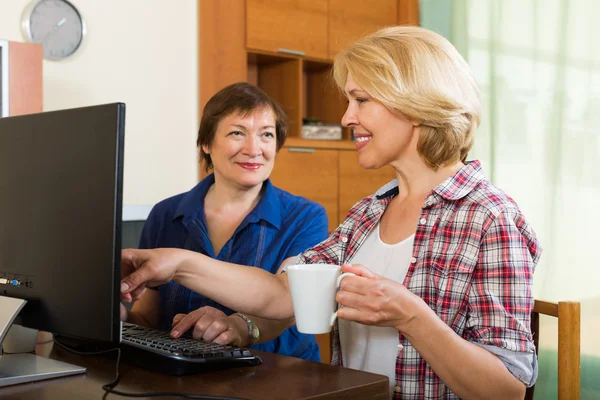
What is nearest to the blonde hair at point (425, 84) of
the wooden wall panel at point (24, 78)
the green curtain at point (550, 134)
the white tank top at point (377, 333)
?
the white tank top at point (377, 333)

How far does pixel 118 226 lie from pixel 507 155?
296 cm

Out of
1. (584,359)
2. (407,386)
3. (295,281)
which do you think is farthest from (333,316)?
(584,359)

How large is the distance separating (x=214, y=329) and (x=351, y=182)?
262 cm

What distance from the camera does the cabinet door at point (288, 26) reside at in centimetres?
348

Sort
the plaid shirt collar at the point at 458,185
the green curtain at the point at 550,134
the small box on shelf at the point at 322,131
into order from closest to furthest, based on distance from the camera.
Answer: the plaid shirt collar at the point at 458,185 → the green curtain at the point at 550,134 → the small box on shelf at the point at 322,131

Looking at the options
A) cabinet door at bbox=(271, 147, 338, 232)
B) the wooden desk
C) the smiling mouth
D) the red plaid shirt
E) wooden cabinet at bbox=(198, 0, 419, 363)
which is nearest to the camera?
the wooden desk

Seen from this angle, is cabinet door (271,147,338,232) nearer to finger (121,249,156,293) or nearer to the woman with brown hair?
the woman with brown hair

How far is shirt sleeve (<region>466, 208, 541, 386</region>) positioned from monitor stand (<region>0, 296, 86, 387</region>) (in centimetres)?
62

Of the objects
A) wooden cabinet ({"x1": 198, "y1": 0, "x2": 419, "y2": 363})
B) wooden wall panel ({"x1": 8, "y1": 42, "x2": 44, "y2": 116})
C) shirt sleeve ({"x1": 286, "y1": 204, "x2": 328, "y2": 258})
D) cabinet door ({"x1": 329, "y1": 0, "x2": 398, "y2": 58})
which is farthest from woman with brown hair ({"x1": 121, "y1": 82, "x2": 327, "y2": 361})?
cabinet door ({"x1": 329, "y1": 0, "x2": 398, "y2": 58})

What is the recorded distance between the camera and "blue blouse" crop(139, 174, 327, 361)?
5.96ft

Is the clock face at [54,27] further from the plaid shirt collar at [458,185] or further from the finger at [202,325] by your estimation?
the plaid shirt collar at [458,185]

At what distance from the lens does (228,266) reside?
4.68 feet

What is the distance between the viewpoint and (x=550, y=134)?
3389mm

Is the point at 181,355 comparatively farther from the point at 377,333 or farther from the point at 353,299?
the point at 377,333
